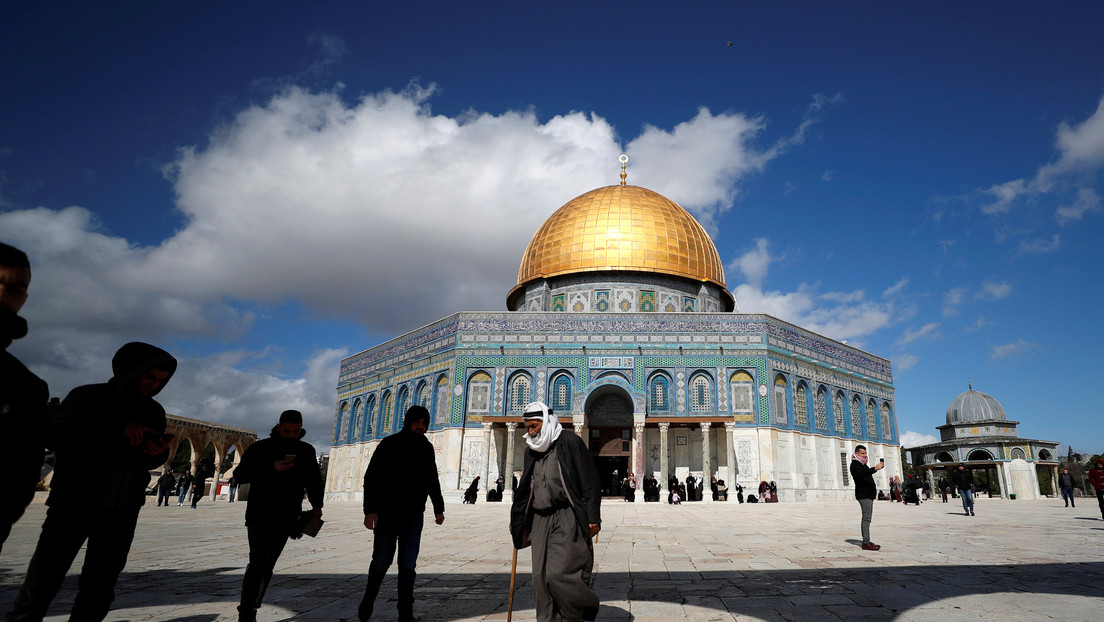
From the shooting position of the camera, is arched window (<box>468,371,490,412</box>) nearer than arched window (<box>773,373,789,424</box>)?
No

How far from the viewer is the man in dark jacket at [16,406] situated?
2.02 meters

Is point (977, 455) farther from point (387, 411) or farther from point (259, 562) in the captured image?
point (259, 562)

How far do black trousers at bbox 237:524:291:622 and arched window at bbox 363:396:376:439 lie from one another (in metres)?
26.0

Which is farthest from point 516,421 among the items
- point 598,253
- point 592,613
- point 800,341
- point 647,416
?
point 592,613

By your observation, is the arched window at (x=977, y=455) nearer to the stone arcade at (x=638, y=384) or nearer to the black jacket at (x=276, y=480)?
the stone arcade at (x=638, y=384)

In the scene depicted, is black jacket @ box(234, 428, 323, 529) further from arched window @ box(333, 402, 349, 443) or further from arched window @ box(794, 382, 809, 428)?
arched window @ box(333, 402, 349, 443)

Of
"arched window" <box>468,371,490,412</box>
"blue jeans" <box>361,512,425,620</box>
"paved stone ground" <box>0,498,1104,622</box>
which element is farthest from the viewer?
"arched window" <box>468,371,490,412</box>

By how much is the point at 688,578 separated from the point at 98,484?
4.23 metres

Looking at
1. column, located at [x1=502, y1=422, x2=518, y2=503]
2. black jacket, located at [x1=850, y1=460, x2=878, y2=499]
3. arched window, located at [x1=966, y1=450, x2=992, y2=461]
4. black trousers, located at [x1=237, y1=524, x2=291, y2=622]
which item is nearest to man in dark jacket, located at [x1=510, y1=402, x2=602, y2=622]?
black trousers, located at [x1=237, y1=524, x2=291, y2=622]

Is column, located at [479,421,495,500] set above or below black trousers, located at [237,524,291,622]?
above

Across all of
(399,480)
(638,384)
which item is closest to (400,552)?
(399,480)

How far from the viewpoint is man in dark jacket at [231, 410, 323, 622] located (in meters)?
3.71

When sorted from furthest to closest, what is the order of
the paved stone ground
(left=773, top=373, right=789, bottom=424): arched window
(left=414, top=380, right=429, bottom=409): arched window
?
(left=414, top=380, right=429, bottom=409): arched window < (left=773, top=373, right=789, bottom=424): arched window < the paved stone ground

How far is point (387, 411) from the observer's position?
28.3 metres
